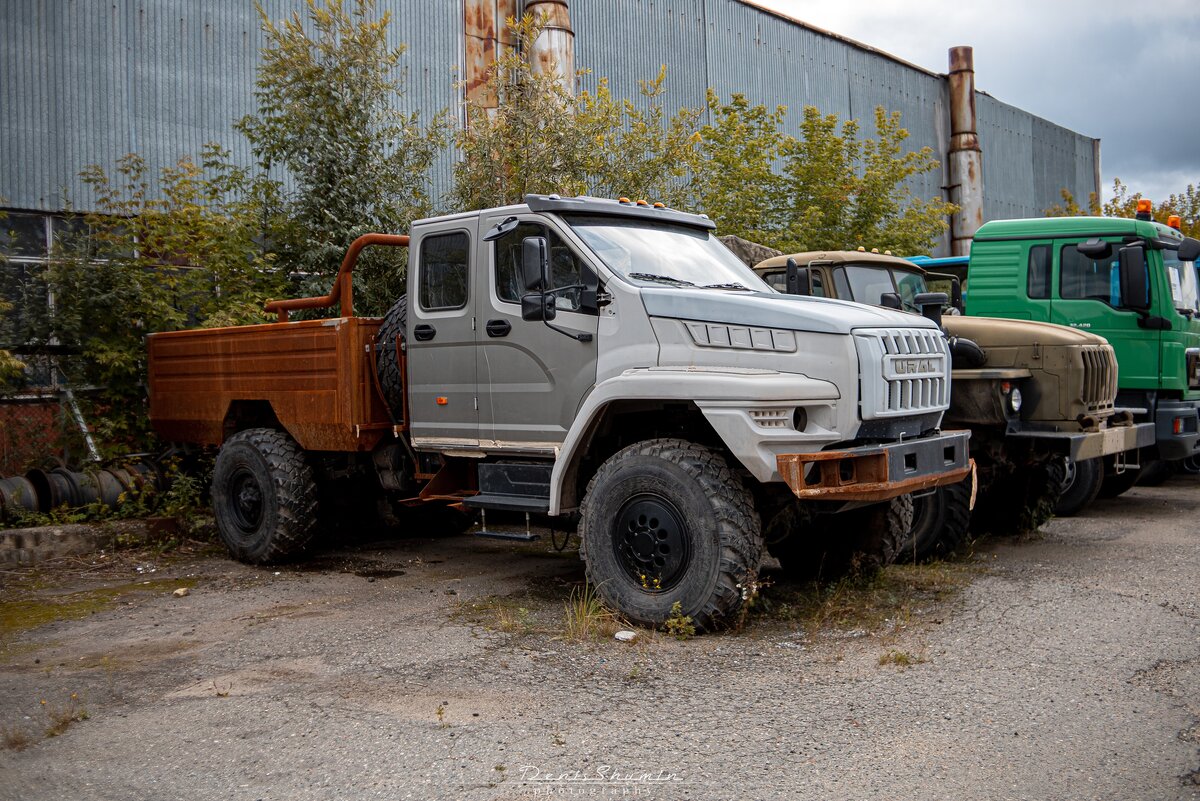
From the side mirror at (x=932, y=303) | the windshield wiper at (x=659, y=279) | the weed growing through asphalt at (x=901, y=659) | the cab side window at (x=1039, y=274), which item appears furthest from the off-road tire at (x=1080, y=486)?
the weed growing through asphalt at (x=901, y=659)

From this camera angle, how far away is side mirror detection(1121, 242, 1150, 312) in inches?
373

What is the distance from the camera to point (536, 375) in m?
6.78

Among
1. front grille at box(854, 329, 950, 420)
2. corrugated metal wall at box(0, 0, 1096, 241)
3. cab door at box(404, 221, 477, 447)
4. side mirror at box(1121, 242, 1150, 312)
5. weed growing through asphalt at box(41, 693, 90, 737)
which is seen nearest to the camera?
weed growing through asphalt at box(41, 693, 90, 737)

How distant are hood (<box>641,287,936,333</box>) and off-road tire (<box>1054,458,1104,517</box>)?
4645 mm

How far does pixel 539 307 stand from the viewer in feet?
21.3

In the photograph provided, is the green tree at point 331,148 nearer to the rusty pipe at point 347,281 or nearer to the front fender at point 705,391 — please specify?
the rusty pipe at point 347,281

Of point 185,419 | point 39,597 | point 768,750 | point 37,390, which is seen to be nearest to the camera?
point 768,750

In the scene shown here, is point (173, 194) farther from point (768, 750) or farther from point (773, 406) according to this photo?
point (768, 750)

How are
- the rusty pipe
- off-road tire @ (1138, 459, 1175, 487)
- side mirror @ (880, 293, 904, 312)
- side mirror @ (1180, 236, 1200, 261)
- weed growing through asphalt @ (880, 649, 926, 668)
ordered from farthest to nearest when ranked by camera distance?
off-road tire @ (1138, 459, 1175, 487) < side mirror @ (1180, 236, 1200, 261) < side mirror @ (880, 293, 904, 312) < the rusty pipe < weed growing through asphalt @ (880, 649, 926, 668)

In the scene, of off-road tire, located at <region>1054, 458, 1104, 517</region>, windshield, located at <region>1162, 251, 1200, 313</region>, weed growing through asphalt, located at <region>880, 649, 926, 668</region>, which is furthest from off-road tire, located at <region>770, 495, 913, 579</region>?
windshield, located at <region>1162, 251, 1200, 313</region>

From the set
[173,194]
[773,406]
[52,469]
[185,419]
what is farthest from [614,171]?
[773,406]

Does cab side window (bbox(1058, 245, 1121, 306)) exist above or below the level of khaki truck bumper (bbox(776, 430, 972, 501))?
above

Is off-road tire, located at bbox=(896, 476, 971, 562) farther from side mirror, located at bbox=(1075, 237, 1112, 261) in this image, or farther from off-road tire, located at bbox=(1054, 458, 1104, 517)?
side mirror, located at bbox=(1075, 237, 1112, 261)

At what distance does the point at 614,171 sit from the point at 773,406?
8053mm
